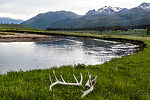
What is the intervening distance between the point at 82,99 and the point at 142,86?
4.92 metres

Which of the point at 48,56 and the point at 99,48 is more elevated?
the point at 48,56

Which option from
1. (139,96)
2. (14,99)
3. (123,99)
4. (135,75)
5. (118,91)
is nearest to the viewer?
(14,99)

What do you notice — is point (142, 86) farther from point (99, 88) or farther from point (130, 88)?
point (99, 88)

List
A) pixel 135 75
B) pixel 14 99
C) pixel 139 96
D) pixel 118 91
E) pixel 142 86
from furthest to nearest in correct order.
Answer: pixel 135 75
pixel 142 86
pixel 118 91
pixel 139 96
pixel 14 99

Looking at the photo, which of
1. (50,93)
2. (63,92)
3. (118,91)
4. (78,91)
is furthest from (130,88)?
(50,93)

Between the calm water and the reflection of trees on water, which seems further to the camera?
the reflection of trees on water

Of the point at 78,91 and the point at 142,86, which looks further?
the point at 142,86

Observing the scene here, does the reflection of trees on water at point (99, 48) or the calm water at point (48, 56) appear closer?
the calm water at point (48, 56)

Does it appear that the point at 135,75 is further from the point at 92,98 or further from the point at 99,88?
the point at 92,98

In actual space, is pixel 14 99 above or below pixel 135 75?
above

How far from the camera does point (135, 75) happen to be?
1330 centimetres

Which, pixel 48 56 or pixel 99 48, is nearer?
pixel 48 56

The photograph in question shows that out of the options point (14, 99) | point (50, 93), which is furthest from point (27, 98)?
point (50, 93)

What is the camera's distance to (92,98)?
22.8 feet
